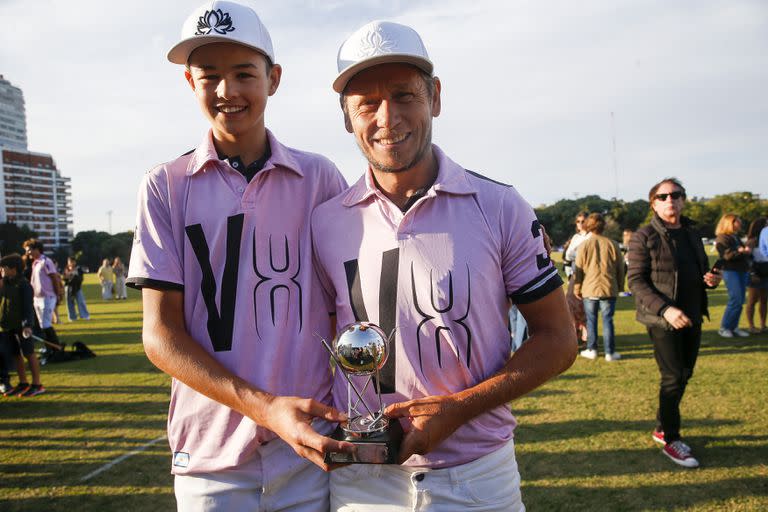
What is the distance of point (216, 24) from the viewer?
2035 millimetres

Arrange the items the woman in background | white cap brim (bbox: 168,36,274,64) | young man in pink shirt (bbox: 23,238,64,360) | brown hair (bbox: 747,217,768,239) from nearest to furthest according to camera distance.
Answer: white cap brim (bbox: 168,36,274,64) → the woman in background → brown hair (bbox: 747,217,768,239) → young man in pink shirt (bbox: 23,238,64,360)

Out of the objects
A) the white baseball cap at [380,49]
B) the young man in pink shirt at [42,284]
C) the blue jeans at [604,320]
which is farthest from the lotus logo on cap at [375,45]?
the young man in pink shirt at [42,284]

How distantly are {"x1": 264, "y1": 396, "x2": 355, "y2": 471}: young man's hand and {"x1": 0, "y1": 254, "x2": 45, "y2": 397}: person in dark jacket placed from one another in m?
8.22

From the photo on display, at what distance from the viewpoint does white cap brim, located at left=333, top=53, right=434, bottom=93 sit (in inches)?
76.9

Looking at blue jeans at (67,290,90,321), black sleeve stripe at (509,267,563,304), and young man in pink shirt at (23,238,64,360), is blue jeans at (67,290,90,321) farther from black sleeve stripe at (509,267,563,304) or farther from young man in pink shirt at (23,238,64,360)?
black sleeve stripe at (509,267,563,304)

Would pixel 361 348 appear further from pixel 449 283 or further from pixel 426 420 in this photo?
pixel 449 283

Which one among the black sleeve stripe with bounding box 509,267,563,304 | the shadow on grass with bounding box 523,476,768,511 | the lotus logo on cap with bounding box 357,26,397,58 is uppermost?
the lotus logo on cap with bounding box 357,26,397,58

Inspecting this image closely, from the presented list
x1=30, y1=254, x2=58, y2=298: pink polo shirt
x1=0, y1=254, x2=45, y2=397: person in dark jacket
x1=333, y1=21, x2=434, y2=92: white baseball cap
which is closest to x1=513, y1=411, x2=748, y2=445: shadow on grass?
x1=333, y1=21, x2=434, y2=92: white baseball cap

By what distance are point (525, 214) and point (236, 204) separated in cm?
115

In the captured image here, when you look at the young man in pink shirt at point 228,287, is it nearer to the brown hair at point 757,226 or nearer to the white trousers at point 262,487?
the white trousers at point 262,487

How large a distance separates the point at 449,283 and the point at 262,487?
1105 mm

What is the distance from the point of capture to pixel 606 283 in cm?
873

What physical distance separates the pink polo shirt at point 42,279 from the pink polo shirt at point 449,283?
1241 cm

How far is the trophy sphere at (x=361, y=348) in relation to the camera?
5.85ft
